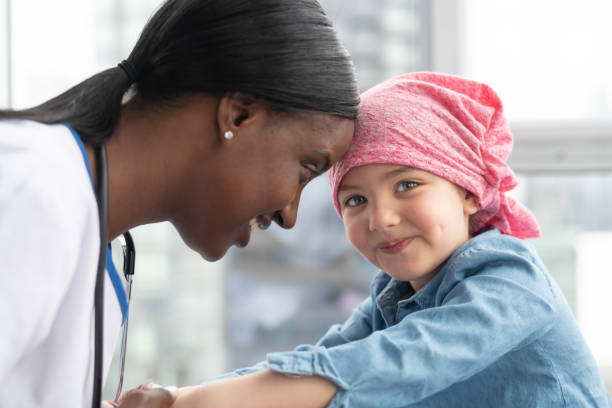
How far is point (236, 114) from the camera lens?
0.96 metres

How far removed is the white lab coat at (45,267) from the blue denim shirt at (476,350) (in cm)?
27

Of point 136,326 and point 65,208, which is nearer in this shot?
point 65,208

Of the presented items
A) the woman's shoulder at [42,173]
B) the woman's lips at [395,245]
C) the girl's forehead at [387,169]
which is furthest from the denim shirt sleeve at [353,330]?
the woman's shoulder at [42,173]

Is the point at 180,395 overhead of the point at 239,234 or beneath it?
beneath

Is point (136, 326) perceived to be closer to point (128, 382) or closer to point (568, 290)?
point (128, 382)

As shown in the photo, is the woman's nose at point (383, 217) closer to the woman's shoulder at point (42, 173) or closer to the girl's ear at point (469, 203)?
the girl's ear at point (469, 203)

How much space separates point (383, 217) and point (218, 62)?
0.38 metres

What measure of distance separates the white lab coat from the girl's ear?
0.67 metres

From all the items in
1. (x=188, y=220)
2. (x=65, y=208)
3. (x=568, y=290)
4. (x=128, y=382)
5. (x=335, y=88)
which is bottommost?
(x=128, y=382)

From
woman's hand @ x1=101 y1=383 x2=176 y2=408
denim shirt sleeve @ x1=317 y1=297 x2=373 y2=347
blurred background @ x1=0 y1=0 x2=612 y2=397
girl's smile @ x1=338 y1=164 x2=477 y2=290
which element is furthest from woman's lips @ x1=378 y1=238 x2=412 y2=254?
blurred background @ x1=0 y1=0 x2=612 y2=397

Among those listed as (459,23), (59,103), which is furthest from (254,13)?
(459,23)

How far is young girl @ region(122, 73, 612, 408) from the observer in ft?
2.88

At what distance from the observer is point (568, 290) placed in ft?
6.15

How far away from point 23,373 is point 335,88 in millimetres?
603
